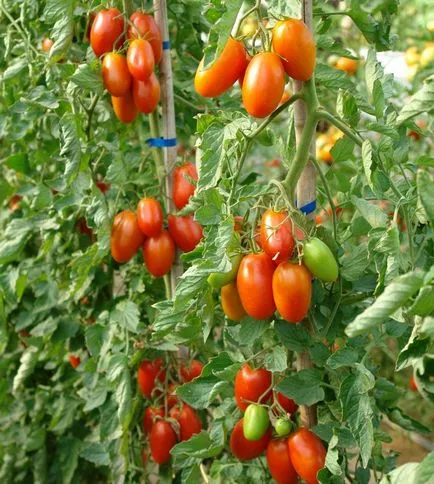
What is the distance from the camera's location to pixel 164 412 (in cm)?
152

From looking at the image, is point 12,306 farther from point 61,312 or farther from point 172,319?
point 172,319

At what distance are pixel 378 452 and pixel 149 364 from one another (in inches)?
21.5

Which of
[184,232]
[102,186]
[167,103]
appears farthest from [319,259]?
[102,186]

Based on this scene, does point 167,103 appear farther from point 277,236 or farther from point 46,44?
point 277,236

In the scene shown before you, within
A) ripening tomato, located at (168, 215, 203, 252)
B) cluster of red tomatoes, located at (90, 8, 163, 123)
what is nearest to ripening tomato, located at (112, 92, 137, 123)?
cluster of red tomatoes, located at (90, 8, 163, 123)

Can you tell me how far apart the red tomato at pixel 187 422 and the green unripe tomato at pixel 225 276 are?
1.62 feet

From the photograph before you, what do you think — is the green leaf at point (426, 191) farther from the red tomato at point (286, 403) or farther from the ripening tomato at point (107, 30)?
the ripening tomato at point (107, 30)

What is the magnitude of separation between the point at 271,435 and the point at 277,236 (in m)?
0.37

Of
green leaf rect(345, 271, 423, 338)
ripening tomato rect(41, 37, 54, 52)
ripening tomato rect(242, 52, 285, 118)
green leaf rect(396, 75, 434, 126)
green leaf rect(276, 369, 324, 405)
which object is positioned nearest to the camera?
green leaf rect(345, 271, 423, 338)

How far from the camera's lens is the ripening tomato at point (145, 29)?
1377 millimetres

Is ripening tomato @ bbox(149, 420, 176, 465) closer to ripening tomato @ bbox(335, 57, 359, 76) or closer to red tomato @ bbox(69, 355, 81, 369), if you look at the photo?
red tomato @ bbox(69, 355, 81, 369)

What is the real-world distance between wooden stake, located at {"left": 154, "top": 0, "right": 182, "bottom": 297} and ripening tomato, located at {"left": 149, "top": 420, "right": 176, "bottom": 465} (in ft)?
0.91

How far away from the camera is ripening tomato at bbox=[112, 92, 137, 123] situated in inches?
55.1

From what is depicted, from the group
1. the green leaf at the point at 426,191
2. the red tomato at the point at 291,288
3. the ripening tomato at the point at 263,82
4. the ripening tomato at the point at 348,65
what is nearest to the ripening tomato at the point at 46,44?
the ripening tomato at the point at 263,82
